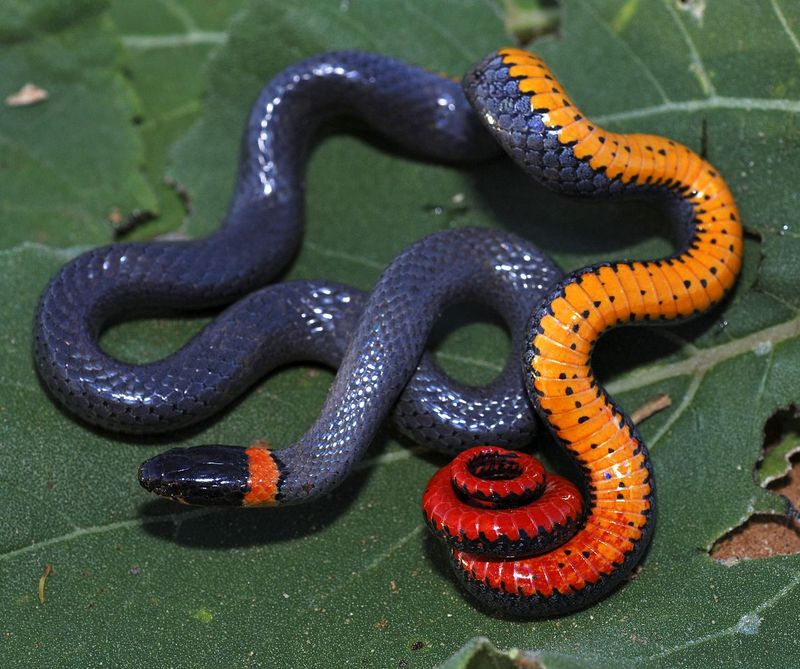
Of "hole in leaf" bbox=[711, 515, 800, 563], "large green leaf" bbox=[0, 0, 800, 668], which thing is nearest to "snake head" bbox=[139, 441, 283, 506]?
"large green leaf" bbox=[0, 0, 800, 668]

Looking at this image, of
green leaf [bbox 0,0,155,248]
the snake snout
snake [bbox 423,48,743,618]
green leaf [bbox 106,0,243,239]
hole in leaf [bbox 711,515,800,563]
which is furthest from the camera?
green leaf [bbox 106,0,243,239]

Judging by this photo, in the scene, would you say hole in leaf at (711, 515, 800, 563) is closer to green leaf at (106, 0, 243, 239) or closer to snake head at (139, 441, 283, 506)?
snake head at (139, 441, 283, 506)

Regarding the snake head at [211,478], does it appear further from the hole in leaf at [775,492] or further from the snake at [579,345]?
the hole in leaf at [775,492]

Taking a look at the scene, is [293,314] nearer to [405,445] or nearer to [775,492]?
[405,445]

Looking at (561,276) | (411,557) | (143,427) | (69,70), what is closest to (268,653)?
(411,557)

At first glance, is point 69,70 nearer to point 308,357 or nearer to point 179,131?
point 179,131

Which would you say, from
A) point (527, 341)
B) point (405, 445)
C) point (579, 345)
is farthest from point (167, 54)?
point (579, 345)

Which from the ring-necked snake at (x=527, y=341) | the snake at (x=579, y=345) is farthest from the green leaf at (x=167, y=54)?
the snake at (x=579, y=345)
